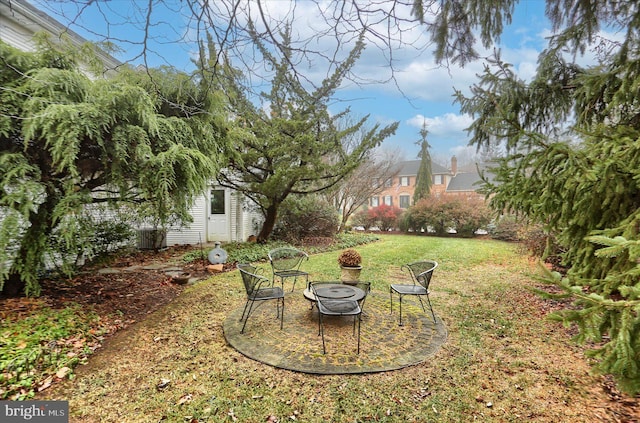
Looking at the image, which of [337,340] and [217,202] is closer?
[337,340]

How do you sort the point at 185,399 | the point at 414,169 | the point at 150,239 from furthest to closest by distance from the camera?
the point at 414,169
the point at 150,239
the point at 185,399

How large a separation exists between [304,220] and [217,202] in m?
3.65

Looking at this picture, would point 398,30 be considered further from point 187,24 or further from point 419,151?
point 419,151

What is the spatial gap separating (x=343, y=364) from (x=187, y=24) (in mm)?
3497

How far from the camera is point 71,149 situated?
3.60 m

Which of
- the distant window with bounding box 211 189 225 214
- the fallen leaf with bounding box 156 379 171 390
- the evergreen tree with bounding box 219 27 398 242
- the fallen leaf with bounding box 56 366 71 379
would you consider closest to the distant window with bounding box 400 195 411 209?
the evergreen tree with bounding box 219 27 398 242

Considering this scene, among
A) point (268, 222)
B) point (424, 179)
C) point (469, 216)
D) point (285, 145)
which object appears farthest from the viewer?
point (424, 179)

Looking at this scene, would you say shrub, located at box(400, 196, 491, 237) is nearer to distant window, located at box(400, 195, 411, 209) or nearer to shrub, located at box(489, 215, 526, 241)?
shrub, located at box(489, 215, 526, 241)

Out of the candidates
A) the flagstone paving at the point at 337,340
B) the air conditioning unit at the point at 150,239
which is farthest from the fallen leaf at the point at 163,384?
the air conditioning unit at the point at 150,239

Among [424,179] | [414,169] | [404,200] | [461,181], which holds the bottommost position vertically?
[404,200]

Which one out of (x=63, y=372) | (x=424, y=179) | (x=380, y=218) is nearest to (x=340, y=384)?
(x=63, y=372)

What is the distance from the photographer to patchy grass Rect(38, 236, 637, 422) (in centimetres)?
256

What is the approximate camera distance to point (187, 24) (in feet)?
7.45

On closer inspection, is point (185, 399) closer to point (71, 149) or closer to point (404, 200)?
point (71, 149)
